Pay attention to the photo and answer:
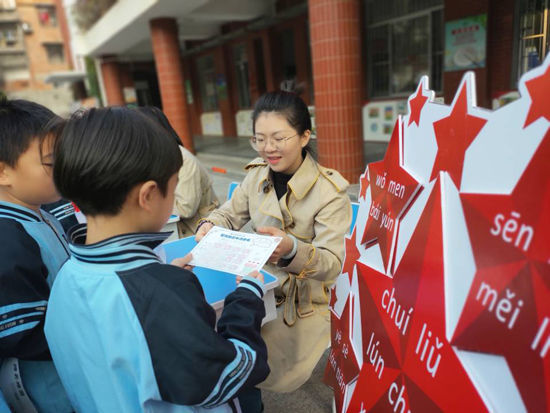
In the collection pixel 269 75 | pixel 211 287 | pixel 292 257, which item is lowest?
pixel 211 287

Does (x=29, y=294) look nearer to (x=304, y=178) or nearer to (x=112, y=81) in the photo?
(x=304, y=178)

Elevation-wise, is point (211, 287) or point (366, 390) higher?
point (211, 287)

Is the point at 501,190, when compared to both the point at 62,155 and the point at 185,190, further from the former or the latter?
the point at 185,190

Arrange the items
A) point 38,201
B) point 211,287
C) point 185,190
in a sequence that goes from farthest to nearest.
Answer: point 185,190, point 211,287, point 38,201

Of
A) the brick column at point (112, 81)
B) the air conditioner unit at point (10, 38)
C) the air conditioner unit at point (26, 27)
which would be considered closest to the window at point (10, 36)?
the air conditioner unit at point (10, 38)

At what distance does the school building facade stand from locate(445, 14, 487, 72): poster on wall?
0.7 inches

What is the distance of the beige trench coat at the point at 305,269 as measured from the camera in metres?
1.53

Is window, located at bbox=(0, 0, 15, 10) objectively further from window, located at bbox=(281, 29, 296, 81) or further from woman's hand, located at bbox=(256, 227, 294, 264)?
woman's hand, located at bbox=(256, 227, 294, 264)

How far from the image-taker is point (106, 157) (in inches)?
31.2

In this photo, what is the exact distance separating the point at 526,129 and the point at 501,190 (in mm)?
107

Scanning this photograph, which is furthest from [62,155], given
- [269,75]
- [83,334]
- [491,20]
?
[269,75]

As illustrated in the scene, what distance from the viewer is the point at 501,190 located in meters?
0.65

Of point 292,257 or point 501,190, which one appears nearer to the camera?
point 501,190

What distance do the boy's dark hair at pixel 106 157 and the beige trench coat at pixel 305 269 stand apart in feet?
2.56
